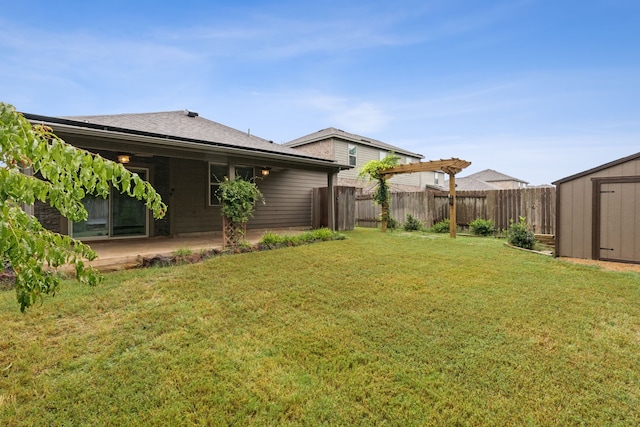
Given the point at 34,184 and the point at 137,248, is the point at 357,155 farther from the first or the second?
the point at 34,184

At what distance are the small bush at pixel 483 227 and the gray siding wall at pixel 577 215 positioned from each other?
388cm

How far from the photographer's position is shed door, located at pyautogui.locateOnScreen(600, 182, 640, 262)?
582 cm

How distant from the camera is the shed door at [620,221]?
5.82m

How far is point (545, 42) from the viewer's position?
9594 mm

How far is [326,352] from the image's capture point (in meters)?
2.61

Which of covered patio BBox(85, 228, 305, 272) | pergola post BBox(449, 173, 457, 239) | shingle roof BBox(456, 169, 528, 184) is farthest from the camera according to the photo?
shingle roof BBox(456, 169, 528, 184)

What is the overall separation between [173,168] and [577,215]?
10232mm

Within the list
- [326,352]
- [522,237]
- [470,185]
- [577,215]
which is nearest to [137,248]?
[326,352]

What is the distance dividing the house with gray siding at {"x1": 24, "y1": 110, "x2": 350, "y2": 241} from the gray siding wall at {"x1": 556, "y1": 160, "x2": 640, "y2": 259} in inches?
238

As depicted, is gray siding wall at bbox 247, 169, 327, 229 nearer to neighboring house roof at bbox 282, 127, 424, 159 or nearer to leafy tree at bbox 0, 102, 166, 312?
neighboring house roof at bbox 282, 127, 424, 159

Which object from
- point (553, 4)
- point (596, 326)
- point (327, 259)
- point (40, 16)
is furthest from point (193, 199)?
point (553, 4)

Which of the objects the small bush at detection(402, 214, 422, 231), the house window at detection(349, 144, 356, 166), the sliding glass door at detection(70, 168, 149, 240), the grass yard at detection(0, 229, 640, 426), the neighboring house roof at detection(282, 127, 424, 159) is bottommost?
the grass yard at detection(0, 229, 640, 426)

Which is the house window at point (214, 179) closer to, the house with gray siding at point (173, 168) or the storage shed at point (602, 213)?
the house with gray siding at point (173, 168)

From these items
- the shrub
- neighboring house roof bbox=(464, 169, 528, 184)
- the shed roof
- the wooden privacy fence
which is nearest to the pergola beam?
the wooden privacy fence
